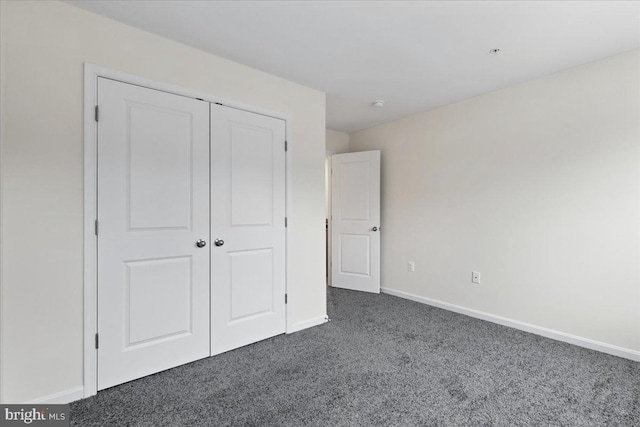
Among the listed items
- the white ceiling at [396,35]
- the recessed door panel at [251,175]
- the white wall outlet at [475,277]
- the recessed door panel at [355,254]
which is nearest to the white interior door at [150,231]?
the recessed door panel at [251,175]

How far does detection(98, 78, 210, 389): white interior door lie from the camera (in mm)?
1990

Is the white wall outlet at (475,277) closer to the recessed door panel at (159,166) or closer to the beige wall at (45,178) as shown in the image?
the recessed door panel at (159,166)

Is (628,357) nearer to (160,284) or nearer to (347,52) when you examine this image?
(347,52)

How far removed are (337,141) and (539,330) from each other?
3.46 metres

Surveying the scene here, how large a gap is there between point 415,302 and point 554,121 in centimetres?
245

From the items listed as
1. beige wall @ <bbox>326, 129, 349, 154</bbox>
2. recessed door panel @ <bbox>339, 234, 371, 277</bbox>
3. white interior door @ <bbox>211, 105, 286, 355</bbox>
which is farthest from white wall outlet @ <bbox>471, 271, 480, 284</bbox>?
beige wall @ <bbox>326, 129, 349, 154</bbox>

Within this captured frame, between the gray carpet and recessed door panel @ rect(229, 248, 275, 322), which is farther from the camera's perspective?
recessed door panel @ rect(229, 248, 275, 322)

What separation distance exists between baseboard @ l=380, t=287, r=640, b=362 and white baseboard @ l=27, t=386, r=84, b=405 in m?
3.42

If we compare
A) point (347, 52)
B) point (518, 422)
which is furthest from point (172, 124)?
point (518, 422)

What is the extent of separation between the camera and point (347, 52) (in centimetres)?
242

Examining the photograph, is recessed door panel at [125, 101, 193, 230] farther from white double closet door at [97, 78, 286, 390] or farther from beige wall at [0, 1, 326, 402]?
beige wall at [0, 1, 326, 402]

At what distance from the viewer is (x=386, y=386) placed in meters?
2.02

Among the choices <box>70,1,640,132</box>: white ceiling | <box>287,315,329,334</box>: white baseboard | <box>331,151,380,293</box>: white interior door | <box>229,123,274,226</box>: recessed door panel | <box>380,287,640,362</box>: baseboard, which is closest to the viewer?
<box>70,1,640,132</box>: white ceiling

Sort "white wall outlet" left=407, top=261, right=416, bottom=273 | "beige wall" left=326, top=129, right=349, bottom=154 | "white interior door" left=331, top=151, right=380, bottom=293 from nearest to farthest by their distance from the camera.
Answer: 1. "white wall outlet" left=407, top=261, right=416, bottom=273
2. "white interior door" left=331, top=151, right=380, bottom=293
3. "beige wall" left=326, top=129, right=349, bottom=154
